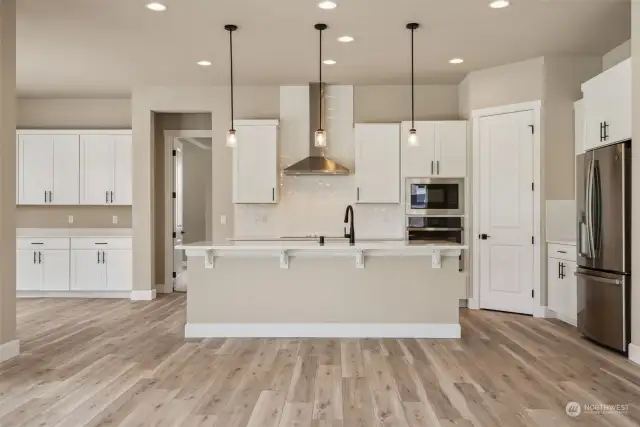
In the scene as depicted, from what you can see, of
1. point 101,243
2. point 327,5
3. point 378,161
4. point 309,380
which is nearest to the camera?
point 309,380

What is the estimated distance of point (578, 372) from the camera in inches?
148

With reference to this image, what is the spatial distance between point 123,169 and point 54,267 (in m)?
1.67

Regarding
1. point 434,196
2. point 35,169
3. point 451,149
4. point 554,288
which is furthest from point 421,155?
point 35,169

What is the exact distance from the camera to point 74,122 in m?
7.82

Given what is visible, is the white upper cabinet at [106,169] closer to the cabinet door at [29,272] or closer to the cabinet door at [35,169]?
the cabinet door at [35,169]

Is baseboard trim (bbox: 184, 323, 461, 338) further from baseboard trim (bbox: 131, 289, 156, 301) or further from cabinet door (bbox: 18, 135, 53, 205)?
cabinet door (bbox: 18, 135, 53, 205)

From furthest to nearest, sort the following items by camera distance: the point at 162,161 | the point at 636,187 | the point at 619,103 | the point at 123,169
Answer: the point at 162,161, the point at 123,169, the point at 619,103, the point at 636,187

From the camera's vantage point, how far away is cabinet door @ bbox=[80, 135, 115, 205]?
24.4ft

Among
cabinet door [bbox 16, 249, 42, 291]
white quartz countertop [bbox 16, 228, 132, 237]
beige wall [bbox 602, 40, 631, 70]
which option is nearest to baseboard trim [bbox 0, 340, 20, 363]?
white quartz countertop [bbox 16, 228, 132, 237]

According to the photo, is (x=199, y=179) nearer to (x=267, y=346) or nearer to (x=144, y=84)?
(x=144, y=84)

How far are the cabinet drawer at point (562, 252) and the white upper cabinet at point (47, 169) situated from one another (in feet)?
20.9

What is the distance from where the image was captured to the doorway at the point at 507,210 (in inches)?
233

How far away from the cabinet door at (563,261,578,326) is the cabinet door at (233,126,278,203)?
142 inches

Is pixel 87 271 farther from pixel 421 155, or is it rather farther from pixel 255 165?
pixel 421 155
